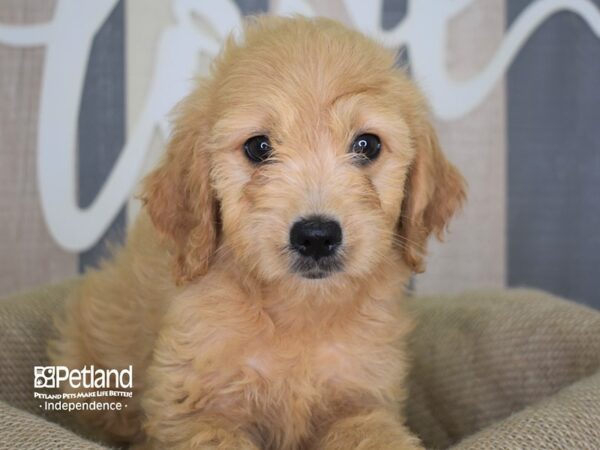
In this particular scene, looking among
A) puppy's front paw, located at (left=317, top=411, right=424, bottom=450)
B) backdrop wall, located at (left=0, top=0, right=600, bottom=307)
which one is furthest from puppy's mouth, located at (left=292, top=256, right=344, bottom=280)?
backdrop wall, located at (left=0, top=0, right=600, bottom=307)

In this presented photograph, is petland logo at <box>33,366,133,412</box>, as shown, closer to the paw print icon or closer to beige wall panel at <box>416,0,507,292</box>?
the paw print icon

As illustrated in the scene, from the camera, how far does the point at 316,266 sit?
7.05ft

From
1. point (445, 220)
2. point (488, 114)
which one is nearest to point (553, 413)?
point (445, 220)

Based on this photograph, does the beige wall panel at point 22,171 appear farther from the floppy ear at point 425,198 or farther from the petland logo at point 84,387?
the floppy ear at point 425,198

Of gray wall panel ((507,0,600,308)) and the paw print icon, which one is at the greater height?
gray wall panel ((507,0,600,308))

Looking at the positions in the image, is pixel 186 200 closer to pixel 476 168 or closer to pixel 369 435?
pixel 369 435

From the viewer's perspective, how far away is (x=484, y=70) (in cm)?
434

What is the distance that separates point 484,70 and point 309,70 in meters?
2.27

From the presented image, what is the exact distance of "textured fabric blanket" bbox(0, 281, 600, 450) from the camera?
2.92m

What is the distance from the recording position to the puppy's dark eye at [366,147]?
7.72ft

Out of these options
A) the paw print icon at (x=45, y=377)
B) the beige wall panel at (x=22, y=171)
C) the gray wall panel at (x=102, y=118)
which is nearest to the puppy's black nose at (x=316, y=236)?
the paw print icon at (x=45, y=377)

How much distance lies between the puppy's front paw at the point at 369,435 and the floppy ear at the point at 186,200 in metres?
0.58

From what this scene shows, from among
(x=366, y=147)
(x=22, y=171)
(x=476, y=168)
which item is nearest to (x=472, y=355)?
(x=366, y=147)

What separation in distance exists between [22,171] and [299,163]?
2284 mm
